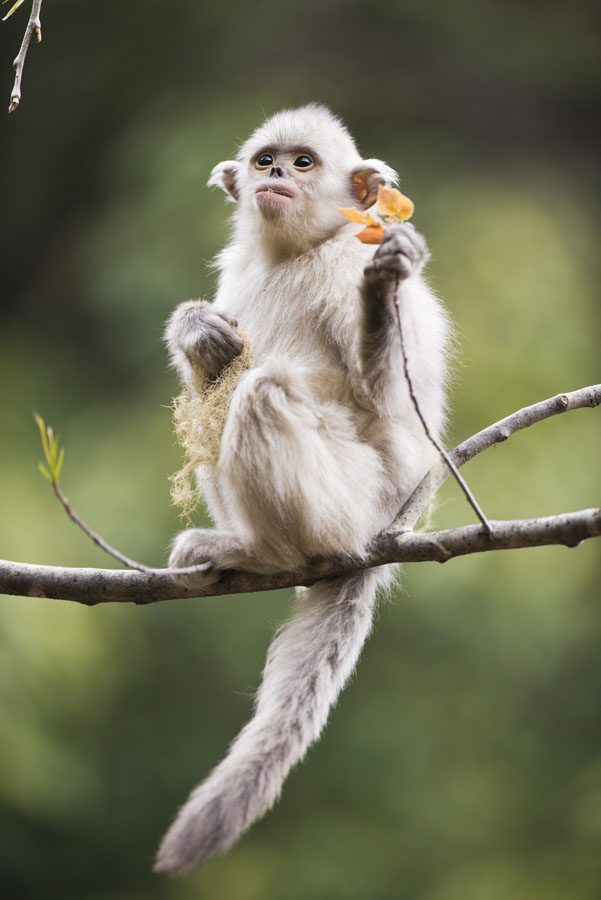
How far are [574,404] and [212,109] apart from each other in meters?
5.62

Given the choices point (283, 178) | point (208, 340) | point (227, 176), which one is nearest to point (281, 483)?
point (208, 340)

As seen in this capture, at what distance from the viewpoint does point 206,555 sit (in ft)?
10.2

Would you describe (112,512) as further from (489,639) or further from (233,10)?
(233,10)

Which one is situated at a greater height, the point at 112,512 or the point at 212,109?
the point at 212,109

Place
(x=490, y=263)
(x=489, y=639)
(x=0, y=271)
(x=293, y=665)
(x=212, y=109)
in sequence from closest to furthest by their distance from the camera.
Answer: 1. (x=293, y=665)
2. (x=489, y=639)
3. (x=490, y=263)
4. (x=212, y=109)
5. (x=0, y=271)

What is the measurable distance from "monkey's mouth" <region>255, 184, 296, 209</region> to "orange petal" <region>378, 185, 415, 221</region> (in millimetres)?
815

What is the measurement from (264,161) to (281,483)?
1378 millimetres

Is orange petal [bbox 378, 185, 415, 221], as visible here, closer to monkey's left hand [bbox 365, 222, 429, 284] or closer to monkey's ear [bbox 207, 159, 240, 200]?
monkey's left hand [bbox 365, 222, 429, 284]

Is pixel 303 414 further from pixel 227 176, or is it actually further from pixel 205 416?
pixel 227 176

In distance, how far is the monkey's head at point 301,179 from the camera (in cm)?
365

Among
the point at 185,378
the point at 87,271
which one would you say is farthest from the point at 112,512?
the point at 185,378

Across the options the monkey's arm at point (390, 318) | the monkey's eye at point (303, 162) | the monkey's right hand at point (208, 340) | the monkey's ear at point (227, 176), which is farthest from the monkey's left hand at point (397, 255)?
the monkey's ear at point (227, 176)

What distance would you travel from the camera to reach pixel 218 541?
123 inches

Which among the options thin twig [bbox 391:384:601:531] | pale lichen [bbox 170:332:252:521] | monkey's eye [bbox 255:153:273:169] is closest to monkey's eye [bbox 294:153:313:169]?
monkey's eye [bbox 255:153:273:169]
